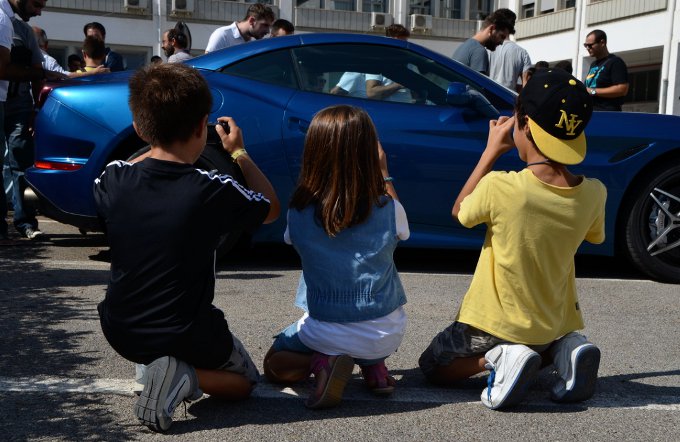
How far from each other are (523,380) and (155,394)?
1207 millimetres

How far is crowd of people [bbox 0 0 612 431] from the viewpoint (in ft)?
8.33

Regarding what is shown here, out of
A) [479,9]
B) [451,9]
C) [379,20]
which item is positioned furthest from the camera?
[479,9]

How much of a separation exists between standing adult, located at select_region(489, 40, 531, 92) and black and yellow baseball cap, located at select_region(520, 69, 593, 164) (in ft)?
15.7

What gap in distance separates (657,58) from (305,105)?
81.7ft

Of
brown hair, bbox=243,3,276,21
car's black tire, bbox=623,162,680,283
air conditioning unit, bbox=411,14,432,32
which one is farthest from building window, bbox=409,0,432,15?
car's black tire, bbox=623,162,680,283

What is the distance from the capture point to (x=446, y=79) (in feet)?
16.4

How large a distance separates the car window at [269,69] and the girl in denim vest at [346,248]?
2.20 meters

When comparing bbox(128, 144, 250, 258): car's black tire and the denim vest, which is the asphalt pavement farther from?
the denim vest

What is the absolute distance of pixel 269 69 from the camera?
4.99m

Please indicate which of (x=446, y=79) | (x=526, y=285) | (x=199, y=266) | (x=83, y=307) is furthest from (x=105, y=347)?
(x=446, y=79)

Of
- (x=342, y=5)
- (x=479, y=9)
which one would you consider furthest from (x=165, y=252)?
(x=479, y=9)

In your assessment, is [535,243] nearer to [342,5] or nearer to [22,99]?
[22,99]

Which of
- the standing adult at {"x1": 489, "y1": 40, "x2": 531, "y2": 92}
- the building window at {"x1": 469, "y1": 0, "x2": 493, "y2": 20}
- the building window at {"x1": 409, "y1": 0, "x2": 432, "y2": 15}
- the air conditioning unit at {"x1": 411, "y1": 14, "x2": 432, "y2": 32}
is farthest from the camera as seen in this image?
the building window at {"x1": 469, "y1": 0, "x2": 493, "y2": 20}

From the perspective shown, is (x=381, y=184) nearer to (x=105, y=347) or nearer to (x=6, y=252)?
(x=105, y=347)
